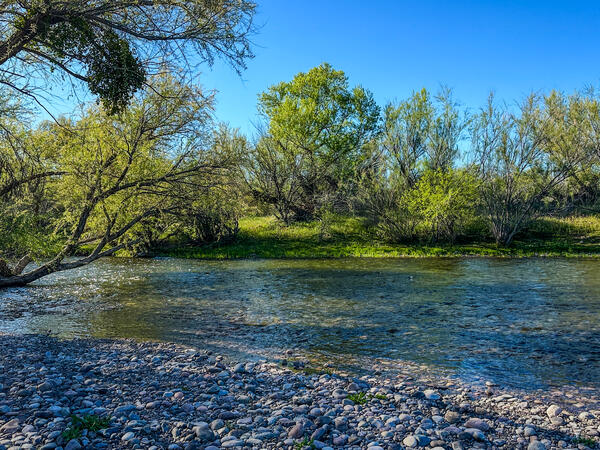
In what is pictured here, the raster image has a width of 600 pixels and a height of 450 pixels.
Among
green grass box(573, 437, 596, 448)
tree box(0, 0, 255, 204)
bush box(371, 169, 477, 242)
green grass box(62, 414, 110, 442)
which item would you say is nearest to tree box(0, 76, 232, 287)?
tree box(0, 0, 255, 204)

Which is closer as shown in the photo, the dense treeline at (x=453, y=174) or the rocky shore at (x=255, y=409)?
the rocky shore at (x=255, y=409)

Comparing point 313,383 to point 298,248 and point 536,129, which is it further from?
point 536,129

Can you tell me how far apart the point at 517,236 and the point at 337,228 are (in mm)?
13876

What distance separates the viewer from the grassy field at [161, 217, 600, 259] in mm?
30172

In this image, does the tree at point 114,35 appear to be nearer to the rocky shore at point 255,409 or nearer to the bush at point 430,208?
the rocky shore at point 255,409

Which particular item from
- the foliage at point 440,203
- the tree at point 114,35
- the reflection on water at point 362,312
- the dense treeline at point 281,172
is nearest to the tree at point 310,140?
the dense treeline at point 281,172

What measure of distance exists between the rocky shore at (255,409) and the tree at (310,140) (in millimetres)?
26950

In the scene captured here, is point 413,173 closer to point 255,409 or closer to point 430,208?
point 430,208

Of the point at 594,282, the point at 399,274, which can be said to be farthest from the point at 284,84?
the point at 594,282

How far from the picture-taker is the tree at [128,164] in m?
16.9

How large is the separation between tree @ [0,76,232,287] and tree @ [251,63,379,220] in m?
17.5

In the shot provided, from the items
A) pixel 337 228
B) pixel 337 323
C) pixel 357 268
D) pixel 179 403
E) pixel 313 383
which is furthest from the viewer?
pixel 337 228

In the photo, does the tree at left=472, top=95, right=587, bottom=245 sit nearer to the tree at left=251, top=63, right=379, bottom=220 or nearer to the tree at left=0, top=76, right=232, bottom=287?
the tree at left=251, top=63, right=379, bottom=220

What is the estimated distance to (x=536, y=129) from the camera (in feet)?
98.1
